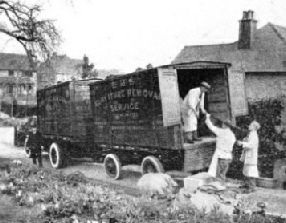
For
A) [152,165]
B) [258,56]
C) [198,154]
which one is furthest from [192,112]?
[258,56]

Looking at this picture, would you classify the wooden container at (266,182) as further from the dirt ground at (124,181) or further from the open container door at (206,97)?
the open container door at (206,97)

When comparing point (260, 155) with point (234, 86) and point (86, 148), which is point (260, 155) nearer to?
point (234, 86)

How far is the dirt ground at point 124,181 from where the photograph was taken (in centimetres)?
809

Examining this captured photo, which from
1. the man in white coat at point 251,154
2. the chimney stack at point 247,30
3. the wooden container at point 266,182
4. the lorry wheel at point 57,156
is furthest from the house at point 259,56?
the wooden container at point 266,182

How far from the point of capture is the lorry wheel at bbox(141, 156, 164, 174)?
10617 mm

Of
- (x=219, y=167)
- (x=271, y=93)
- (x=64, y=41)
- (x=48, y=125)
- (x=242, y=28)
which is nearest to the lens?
(x=219, y=167)

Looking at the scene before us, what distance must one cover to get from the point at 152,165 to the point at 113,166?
1896 mm

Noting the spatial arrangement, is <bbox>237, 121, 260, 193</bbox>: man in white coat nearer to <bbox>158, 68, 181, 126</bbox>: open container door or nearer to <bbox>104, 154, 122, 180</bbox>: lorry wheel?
<bbox>158, 68, 181, 126</bbox>: open container door

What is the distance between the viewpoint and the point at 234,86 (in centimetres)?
1141

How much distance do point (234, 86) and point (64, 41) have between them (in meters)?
9.25

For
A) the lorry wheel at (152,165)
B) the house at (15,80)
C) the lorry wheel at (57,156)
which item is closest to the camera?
the lorry wheel at (152,165)

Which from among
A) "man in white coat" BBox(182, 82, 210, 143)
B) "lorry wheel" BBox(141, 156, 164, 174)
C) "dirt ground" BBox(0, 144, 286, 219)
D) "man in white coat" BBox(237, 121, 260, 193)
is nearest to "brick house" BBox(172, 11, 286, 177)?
"man in white coat" BBox(182, 82, 210, 143)

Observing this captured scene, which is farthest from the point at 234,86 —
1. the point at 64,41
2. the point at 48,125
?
the point at 64,41

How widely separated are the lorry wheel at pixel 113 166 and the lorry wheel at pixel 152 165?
1227 millimetres
